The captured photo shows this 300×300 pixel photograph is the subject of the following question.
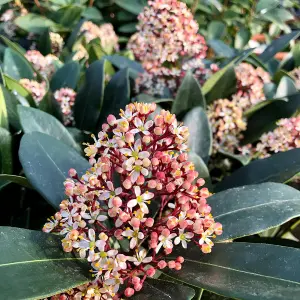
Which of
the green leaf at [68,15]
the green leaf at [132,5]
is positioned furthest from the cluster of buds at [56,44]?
the green leaf at [132,5]

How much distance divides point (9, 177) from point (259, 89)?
0.77m

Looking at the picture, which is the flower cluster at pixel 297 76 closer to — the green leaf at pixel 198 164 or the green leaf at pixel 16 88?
the green leaf at pixel 198 164

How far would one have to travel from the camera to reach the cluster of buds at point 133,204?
69 centimetres

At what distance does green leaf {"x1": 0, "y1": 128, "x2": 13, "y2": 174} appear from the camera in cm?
103

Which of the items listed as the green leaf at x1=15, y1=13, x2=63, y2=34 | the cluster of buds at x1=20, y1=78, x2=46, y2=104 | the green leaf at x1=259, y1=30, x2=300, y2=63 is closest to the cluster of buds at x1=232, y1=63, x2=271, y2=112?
the green leaf at x1=259, y1=30, x2=300, y2=63

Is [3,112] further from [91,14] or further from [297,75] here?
[91,14]

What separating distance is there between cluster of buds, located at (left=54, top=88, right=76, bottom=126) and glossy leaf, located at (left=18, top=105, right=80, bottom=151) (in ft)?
0.60

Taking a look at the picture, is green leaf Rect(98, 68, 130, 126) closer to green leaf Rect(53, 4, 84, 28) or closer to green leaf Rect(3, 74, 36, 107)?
green leaf Rect(3, 74, 36, 107)

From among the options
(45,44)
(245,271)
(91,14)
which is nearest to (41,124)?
(245,271)

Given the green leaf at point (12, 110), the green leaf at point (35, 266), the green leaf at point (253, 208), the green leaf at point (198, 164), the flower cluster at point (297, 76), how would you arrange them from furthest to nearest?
the flower cluster at point (297, 76)
the green leaf at point (12, 110)
the green leaf at point (198, 164)
the green leaf at point (253, 208)
the green leaf at point (35, 266)

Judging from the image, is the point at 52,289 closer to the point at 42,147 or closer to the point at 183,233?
the point at 183,233

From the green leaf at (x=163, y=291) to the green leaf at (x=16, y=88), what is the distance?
683mm

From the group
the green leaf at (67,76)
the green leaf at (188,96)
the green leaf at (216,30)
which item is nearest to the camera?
the green leaf at (188,96)

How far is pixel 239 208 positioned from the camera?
859 millimetres
